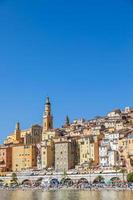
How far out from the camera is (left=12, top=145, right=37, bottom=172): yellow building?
142 ft

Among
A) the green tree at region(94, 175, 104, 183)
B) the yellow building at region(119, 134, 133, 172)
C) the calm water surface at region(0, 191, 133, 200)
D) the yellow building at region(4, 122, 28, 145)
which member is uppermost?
the yellow building at region(4, 122, 28, 145)

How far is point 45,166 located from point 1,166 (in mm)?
5730

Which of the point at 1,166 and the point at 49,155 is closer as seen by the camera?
the point at 49,155

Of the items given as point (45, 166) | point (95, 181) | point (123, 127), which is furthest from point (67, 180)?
point (123, 127)

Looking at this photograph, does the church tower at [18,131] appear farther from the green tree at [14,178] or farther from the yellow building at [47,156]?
the green tree at [14,178]

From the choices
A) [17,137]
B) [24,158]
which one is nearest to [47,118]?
[24,158]

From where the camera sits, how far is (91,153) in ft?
126

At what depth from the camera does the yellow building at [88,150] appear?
125 feet

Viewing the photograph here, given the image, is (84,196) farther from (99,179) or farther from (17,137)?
(17,137)

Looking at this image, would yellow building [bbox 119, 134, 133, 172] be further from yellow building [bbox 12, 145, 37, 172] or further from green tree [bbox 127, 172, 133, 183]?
yellow building [bbox 12, 145, 37, 172]

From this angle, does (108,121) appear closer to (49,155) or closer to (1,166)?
(49,155)

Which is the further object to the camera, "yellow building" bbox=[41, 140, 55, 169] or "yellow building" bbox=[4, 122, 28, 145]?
"yellow building" bbox=[4, 122, 28, 145]

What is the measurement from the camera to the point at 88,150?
3869 cm

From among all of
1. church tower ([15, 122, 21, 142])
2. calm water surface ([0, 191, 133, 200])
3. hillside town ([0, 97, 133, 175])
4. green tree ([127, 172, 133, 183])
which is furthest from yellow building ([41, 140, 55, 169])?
calm water surface ([0, 191, 133, 200])
